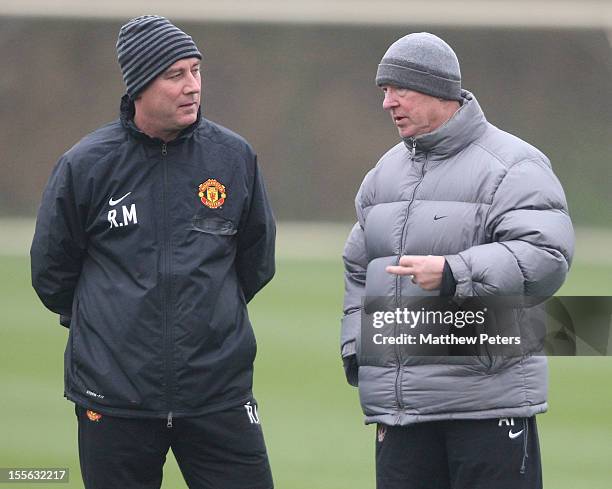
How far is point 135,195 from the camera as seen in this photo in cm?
274

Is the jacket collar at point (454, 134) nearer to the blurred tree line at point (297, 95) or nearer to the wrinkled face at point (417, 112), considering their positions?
the wrinkled face at point (417, 112)

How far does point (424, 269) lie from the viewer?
2561 mm

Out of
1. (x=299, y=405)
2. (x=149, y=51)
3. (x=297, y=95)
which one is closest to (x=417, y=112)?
(x=149, y=51)

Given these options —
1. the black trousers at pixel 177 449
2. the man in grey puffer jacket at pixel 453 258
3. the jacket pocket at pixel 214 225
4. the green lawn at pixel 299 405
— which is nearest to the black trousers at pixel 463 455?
the man in grey puffer jacket at pixel 453 258

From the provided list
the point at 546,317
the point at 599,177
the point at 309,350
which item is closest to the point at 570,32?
the point at 599,177

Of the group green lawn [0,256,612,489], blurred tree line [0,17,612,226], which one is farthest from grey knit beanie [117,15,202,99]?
blurred tree line [0,17,612,226]

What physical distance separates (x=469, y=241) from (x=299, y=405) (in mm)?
2972

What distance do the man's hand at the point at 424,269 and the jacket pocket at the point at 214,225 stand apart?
405 mm

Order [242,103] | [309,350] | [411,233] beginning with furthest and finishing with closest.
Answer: [242,103] → [309,350] → [411,233]

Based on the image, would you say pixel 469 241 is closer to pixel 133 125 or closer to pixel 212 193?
pixel 212 193

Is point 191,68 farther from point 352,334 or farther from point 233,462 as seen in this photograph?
point 233,462

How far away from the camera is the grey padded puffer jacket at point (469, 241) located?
101 inches

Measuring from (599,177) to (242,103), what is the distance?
12.9ft

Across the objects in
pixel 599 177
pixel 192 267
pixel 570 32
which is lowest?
pixel 192 267
